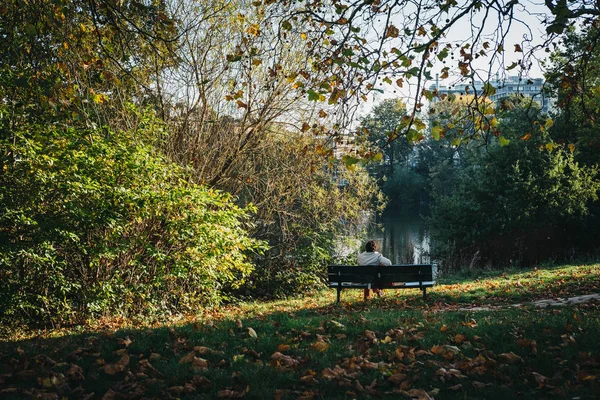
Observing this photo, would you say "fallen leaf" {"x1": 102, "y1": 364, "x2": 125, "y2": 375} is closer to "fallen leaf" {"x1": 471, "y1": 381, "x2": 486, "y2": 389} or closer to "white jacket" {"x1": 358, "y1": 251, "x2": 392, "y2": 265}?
"fallen leaf" {"x1": 471, "y1": 381, "x2": 486, "y2": 389}

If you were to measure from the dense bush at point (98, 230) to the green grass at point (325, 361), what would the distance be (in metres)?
2.16

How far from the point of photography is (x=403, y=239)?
34.6 meters

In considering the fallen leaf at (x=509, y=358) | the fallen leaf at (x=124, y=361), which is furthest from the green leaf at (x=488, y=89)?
the fallen leaf at (x=124, y=361)

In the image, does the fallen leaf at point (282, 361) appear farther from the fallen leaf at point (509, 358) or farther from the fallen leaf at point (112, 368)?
the fallen leaf at point (509, 358)

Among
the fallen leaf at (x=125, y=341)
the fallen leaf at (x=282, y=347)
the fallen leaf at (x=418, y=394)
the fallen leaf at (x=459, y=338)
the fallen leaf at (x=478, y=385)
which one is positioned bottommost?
the fallen leaf at (x=418, y=394)

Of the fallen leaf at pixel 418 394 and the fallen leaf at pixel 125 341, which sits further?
the fallen leaf at pixel 125 341

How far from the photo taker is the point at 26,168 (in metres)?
8.36

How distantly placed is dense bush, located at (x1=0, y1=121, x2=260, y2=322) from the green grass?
216cm

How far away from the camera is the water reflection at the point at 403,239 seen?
26317 mm

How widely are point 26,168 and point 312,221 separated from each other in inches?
365

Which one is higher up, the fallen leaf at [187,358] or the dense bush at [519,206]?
the dense bush at [519,206]

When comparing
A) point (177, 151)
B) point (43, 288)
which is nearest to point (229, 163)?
point (177, 151)

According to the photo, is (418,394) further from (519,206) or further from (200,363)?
(519,206)

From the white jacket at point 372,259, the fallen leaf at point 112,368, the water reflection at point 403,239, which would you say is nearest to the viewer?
the fallen leaf at point 112,368
